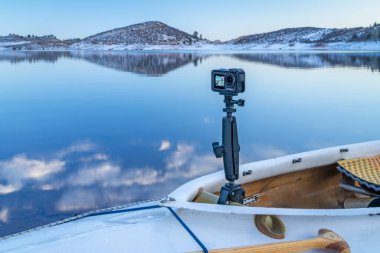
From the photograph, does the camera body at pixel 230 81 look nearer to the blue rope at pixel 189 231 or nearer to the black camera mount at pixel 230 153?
the black camera mount at pixel 230 153

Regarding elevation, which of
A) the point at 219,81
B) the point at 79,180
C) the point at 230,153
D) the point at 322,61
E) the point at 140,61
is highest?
the point at 140,61

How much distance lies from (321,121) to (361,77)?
41.6 ft

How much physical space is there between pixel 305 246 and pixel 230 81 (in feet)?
3.57

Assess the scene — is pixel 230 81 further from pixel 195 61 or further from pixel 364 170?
pixel 195 61

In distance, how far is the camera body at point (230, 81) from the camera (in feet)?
9.28

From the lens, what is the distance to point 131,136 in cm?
845

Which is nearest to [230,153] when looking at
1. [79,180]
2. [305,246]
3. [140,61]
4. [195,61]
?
[305,246]

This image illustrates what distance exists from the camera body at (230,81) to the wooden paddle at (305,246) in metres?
0.98

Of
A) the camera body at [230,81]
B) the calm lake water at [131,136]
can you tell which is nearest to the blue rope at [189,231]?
the camera body at [230,81]

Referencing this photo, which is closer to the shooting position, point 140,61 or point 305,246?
point 305,246

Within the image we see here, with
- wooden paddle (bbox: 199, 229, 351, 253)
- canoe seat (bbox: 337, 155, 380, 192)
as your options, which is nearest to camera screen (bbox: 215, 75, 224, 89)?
wooden paddle (bbox: 199, 229, 351, 253)

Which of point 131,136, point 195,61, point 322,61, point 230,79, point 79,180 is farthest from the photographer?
point 195,61

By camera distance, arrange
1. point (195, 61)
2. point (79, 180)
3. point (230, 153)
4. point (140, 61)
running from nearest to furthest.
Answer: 1. point (230, 153)
2. point (79, 180)
3. point (195, 61)
4. point (140, 61)

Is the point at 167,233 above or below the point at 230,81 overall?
below
